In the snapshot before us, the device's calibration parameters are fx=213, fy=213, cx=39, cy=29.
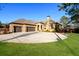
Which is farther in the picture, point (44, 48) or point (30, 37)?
point (30, 37)

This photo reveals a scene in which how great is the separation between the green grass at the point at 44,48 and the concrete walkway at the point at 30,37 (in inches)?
3.9

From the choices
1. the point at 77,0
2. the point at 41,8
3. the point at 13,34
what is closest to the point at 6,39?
the point at 13,34

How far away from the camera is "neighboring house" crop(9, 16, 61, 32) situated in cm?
419

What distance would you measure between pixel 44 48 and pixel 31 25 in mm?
549

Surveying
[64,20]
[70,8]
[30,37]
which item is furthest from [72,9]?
[30,37]

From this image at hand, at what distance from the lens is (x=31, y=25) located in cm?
425

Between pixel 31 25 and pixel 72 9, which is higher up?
pixel 72 9

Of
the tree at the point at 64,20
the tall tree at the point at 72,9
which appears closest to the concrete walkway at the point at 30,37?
the tree at the point at 64,20

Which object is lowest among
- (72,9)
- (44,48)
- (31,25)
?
(44,48)

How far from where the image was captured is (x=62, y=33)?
171 inches

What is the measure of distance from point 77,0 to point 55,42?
91 cm

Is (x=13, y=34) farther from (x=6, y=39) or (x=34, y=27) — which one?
(x=34, y=27)

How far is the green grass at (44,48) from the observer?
3.92 m

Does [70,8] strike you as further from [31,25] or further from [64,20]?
[31,25]
